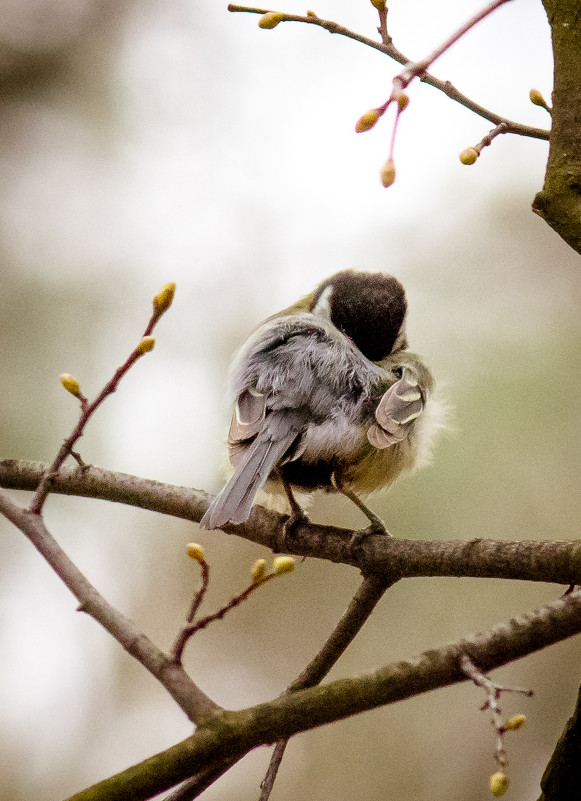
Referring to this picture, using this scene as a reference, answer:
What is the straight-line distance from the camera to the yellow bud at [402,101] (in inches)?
53.6

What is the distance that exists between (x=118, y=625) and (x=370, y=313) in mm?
1803

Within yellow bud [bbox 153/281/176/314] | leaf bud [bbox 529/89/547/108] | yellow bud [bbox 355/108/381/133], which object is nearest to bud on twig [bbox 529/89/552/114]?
leaf bud [bbox 529/89/547/108]

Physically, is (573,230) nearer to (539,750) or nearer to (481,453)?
(481,453)

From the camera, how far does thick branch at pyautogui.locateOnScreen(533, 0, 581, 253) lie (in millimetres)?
1772

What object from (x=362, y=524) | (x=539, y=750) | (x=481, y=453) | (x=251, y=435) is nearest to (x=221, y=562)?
(x=362, y=524)

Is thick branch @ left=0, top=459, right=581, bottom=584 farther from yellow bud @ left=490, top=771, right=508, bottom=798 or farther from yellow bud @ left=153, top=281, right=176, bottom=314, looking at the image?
yellow bud @ left=153, top=281, right=176, bottom=314

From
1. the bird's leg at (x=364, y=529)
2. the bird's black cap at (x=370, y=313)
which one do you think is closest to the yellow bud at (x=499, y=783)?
the bird's leg at (x=364, y=529)

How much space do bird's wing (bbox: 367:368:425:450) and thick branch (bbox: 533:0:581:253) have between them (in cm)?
105

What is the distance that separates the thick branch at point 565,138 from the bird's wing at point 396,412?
1054 millimetres

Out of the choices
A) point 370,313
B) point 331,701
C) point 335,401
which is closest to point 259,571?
point 331,701

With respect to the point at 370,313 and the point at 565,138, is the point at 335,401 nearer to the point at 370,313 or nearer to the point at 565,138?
the point at 370,313

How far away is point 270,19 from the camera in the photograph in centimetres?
179

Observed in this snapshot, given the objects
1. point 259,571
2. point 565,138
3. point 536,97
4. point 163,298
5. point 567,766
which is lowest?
point 567,766

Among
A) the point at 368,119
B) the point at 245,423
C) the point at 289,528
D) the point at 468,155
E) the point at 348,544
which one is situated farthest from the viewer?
the point at 245,423
